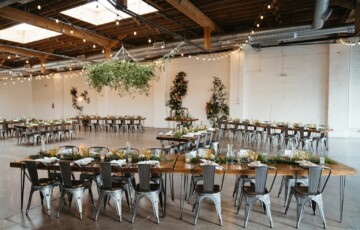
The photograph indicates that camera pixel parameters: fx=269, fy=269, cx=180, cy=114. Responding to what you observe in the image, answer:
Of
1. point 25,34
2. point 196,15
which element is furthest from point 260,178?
point 25,34

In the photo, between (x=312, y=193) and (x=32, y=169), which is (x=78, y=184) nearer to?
(x=32, y=169)

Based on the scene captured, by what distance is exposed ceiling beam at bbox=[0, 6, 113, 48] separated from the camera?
7.33 meters

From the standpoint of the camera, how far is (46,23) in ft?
27.8

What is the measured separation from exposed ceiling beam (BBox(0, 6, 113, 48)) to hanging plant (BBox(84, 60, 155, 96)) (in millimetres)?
4811

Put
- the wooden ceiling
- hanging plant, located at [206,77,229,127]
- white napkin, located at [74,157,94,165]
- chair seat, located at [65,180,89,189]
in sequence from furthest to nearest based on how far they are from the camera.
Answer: hanging plant, located at [206,77,229,127]
the wooden ceiling
white napkin, located at [74,157,94,165]
chair seat, located at [65,180,89,189]

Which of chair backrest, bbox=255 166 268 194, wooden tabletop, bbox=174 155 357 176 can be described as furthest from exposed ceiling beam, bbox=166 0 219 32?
chair backrest, bbox=255 166 268 194

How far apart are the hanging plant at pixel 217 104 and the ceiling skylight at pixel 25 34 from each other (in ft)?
25.2

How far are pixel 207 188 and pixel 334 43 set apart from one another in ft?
33.1

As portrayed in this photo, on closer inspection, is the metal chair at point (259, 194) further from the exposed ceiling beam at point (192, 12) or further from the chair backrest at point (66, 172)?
the exposed ceiling beam at point (192, 12)

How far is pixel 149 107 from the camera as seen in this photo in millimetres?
16125

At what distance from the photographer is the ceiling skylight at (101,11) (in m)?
8.27

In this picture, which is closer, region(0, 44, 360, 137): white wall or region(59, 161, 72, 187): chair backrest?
region(59, 161, 72, 187): chair backrest

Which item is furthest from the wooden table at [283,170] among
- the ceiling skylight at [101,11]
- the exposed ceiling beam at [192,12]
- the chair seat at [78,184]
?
the ceiling skylight at [101,11]

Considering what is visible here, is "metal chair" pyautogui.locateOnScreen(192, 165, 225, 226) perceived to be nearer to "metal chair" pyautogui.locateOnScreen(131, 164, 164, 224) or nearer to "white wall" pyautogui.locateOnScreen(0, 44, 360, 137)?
"metal chair" pyautogui.locateOnScreen(131, 164, 164, 224)
